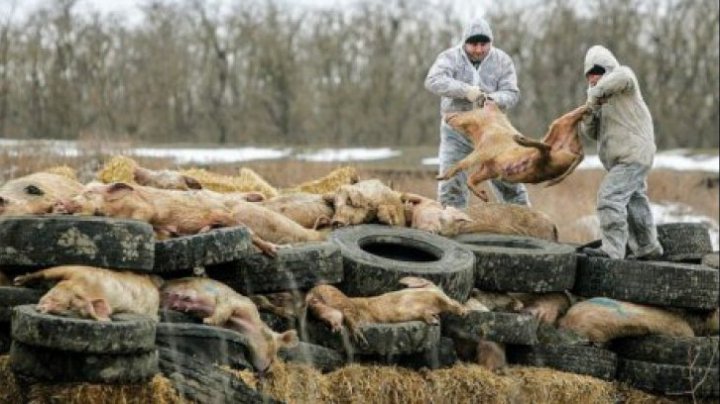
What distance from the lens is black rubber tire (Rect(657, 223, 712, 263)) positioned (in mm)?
12031

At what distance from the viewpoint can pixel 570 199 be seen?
26.5 metres

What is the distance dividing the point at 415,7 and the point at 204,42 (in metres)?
9.80

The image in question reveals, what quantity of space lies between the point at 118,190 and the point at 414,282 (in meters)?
2.39

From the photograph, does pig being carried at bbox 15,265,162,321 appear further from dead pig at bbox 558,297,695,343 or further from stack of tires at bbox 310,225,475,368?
dead pig at bbox 558,297,695,343

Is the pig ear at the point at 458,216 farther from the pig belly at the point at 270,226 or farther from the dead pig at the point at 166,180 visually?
the dead pig at the point at 166,180

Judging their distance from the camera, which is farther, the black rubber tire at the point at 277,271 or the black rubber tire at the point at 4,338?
the black rubber tire at the point at 277,271

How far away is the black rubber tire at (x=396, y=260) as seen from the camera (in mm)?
9633

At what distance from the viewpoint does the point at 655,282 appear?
10.9 meters

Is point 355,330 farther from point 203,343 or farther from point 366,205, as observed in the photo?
point 366,205

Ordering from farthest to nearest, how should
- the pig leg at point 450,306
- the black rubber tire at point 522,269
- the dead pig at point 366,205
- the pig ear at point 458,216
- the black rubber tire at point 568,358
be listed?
the pig ear at point 458,216 < the dead pig at point 366,205 < the black rubber tire at point 522,269 < the black rubber tire at point 568,358 < the pig leg at point 450,306

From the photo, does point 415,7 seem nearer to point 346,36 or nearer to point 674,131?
point 346,36

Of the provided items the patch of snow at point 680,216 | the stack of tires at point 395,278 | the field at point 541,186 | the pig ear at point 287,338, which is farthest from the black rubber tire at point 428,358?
the patch of snow at point 680,216


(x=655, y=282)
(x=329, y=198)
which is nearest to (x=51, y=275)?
(x=329, y=198)

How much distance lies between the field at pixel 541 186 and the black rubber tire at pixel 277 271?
29.1 ft
